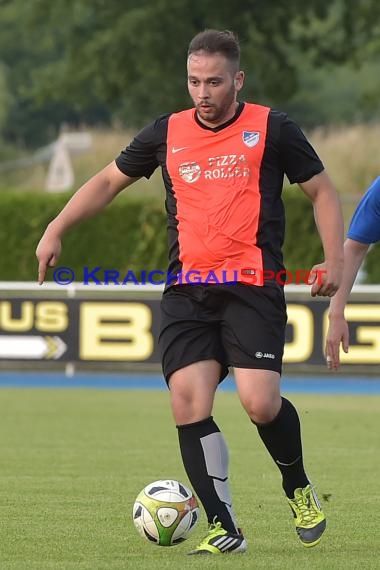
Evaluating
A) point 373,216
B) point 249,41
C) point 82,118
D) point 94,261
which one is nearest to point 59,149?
point 249,41

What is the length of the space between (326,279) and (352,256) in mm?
480

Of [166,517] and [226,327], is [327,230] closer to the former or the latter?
[226,327]

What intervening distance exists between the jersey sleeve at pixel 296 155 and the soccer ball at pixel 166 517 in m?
1.57

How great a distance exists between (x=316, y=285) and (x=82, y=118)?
188ft

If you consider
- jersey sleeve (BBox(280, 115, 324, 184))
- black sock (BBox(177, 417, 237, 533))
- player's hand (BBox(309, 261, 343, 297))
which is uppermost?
jersey sleeve (BBox(280, 115, 324, 184))

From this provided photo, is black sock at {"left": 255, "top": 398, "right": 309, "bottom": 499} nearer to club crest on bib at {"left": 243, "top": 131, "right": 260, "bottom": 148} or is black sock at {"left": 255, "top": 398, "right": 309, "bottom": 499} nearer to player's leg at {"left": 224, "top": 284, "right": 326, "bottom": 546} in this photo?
player's leg at {"left": 224, "top": 284, "right": 326, "bottom": 546}

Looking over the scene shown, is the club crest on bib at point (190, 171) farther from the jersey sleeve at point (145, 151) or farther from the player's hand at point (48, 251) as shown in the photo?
the player's hand at point (48, 251)

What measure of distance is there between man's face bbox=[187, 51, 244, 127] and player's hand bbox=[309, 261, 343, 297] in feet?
2.72

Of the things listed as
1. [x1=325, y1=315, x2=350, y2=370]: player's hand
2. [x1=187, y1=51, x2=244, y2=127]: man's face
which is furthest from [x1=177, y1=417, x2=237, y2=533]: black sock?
[x1=187, y1=51, x2=244, y2=127]: man's face

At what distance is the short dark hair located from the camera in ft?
20.4

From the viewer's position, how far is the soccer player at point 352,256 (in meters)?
6.49

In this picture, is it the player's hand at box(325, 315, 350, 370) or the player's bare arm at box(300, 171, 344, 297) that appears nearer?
the player's bare arm at box(300, 171, 344, 297)

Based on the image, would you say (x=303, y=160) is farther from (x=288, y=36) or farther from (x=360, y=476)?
(x=288, y=36)

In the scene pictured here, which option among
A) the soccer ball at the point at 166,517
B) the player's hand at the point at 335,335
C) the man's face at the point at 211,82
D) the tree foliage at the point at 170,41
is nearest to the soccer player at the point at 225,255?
the man's face at the point at 211,82
